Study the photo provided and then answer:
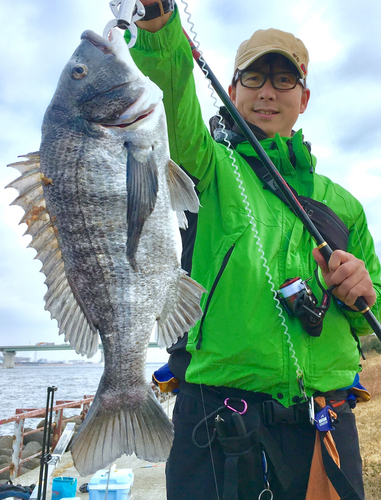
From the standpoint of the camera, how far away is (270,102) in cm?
262

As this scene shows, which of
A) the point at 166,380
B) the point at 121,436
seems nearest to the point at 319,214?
the point at 166,380

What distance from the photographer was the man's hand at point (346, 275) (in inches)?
81.0

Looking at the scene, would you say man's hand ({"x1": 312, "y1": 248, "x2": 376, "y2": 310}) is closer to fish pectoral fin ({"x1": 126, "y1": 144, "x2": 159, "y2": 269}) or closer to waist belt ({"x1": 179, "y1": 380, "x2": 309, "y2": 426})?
waist belt ({"x1": 179, "y1": 380, "x2": 309, "y2": 426})

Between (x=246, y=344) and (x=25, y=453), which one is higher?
(x=246, y=344)

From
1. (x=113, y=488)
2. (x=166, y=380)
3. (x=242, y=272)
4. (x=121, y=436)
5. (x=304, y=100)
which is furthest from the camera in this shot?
(x=113, y=488)

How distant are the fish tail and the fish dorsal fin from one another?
26 cm

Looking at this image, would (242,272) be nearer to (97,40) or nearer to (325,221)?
(325,221)

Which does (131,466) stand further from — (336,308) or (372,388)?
(372,388)

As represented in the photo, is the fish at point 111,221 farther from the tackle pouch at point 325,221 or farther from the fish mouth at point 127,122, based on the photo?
the tackle pouch at point 325,221

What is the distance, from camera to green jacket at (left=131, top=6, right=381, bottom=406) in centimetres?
189

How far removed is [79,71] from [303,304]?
1.50 meters

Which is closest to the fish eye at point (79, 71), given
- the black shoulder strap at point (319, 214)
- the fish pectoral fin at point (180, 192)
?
the fish pectoral fin at point (180, 192)

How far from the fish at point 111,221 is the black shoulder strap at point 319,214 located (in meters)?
0.94

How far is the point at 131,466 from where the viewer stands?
296 inches
